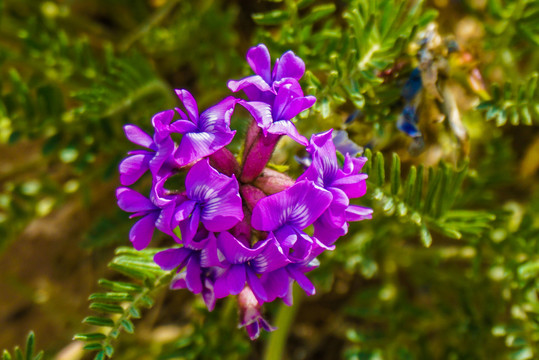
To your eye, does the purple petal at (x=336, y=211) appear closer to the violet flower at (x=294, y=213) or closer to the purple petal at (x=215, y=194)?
the violet flower at (x=294, y=213)

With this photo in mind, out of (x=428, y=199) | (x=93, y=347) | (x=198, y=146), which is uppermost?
(x=198, y=146)

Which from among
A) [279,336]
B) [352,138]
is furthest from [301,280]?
[279,336]

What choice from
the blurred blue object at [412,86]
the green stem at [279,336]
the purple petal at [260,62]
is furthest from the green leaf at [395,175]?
the green stem at [279,336]

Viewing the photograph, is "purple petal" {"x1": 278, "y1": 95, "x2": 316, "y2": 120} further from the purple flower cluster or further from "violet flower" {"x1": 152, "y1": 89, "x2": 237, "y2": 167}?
"violet flower" {"x1": 152, "y1": 89, "x2": 237, "y2": 167}

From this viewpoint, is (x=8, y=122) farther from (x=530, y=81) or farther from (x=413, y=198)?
(x=530, y=81)

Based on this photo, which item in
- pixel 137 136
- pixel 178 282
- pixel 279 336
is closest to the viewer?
pixel 137 136

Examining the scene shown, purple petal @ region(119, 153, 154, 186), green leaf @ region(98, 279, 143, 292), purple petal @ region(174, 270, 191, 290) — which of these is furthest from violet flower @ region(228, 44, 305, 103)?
green leaf @ region(98, 279, 143, 292)

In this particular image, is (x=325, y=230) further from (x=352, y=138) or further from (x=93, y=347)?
(x=93, y=347)
